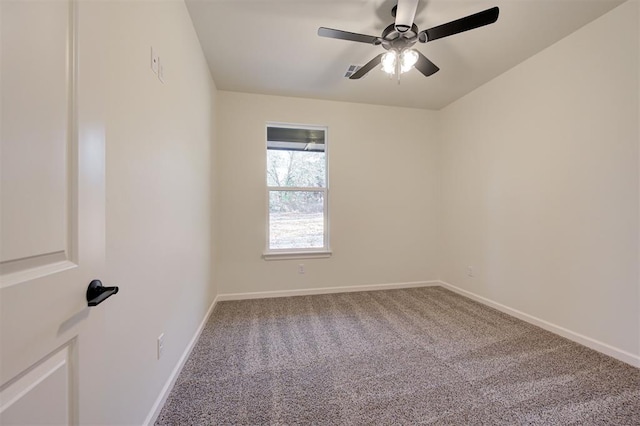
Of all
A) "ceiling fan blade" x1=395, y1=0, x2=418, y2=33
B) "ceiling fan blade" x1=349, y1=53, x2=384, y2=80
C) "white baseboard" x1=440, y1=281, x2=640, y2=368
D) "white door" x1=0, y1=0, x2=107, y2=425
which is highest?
"ceiling fan blade" x1=395, y1=0, x2=418, y2=33

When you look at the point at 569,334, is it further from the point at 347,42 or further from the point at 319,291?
the point at 347,42

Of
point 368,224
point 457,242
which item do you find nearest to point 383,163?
point 368,224

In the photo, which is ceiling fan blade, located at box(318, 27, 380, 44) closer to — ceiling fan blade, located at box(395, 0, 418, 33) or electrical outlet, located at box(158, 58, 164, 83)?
ceiling fan blade, located at box(395, 0, 418, 33)

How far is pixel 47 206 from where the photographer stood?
56 centimetres

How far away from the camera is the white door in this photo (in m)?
0.47

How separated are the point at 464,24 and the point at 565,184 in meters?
1.68

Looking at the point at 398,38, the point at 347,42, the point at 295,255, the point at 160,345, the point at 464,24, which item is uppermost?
the point at 347,42

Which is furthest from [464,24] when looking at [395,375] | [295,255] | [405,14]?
[295,255]

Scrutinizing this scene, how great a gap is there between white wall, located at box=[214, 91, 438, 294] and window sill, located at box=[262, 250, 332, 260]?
0.20 ft

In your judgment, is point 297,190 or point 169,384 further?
point 297,190

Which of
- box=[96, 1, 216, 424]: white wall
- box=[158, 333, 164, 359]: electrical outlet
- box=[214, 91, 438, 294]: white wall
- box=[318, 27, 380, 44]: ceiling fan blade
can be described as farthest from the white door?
box=[214, 91, 438, 294]: white wall

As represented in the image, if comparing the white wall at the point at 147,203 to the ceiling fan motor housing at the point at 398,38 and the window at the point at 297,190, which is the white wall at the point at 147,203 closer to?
the window at the point at 297,190

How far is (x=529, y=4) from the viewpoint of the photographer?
181 centimetres

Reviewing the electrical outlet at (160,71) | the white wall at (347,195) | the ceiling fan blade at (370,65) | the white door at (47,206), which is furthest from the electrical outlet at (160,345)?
the ceiling fan blade at (370,65)
